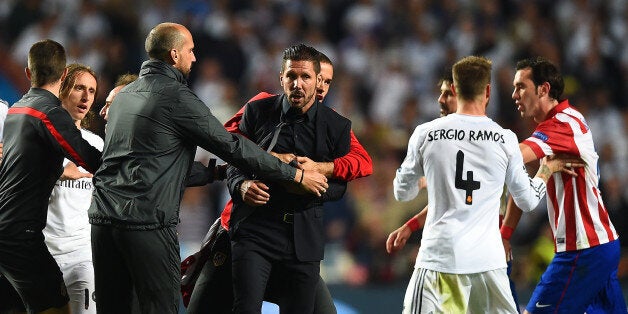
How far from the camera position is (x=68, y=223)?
19.9 feet

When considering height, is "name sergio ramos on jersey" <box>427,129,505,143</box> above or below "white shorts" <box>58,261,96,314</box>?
above

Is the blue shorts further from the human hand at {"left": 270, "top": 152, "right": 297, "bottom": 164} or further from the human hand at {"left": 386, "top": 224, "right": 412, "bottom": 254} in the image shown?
the human hand at {"left": 270, "top": 152, "right": 297, "bottom": 164}

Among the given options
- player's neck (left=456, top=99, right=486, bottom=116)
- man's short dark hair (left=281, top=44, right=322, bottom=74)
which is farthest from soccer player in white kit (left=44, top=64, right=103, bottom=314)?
player's neck (left=456, top=99, right=486, bottom=116)

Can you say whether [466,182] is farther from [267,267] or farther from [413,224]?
[267,267]

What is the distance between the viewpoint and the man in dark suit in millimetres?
5379

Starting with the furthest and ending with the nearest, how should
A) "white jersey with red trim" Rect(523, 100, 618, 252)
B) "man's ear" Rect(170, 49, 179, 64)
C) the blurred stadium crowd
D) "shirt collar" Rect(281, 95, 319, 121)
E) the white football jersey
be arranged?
the blurred stadium crowd, "white jersey with red trim" Rect(523, 100, 618, 252), "shirt collar" Rect(281, 95, 319, 121), "man's ear" Rect(170, 49, 179, 64), the white football jersey

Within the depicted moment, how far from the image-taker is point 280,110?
18.5 ft

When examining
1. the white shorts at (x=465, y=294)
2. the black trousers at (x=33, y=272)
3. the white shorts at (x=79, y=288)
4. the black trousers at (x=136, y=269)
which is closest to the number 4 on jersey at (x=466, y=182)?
the white shorts at (x=465, y=294)

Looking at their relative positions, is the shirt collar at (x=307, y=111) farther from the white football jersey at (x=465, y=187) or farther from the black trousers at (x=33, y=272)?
the black trousers at (x=33, y=272)

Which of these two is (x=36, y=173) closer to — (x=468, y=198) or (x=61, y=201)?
(x=61, y=201)

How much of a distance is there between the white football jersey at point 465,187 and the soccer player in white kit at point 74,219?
7.16ft

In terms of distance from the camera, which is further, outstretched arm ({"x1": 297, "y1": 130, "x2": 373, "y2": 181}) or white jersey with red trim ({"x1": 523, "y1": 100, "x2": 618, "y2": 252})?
white jersey with red trim ({"x1": 523, "y1": 100, "x2": 618, "y2": 252})

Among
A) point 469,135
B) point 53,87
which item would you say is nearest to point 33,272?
point 53,87

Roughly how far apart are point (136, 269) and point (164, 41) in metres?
1.24
